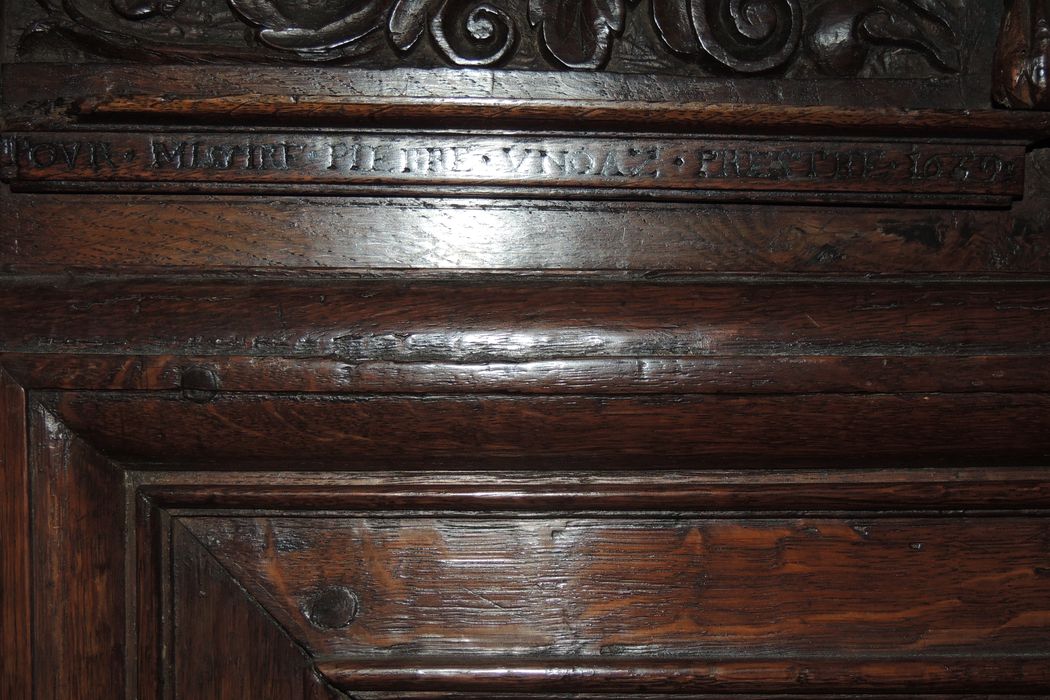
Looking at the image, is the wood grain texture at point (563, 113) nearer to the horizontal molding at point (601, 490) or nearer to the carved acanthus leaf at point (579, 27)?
the carved acanthus leaf at point (579, 27)

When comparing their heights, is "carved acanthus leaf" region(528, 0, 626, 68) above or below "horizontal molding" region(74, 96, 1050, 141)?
above

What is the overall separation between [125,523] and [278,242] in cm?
22

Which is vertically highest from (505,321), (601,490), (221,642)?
(505,321)

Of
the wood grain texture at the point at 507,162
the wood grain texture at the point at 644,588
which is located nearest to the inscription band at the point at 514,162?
the wood grain texture at the point at 507,162

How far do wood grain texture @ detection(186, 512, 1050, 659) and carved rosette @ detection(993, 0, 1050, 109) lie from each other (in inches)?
11.7

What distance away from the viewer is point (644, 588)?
56 centimetres

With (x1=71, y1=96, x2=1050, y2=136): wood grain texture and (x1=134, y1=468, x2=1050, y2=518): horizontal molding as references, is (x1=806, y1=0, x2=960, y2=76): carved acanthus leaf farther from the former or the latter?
(x1=134, y1=468, x2=1050, y2=518): horizontal molding

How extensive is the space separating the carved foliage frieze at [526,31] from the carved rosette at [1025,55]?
3 centimetres

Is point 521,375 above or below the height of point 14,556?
above

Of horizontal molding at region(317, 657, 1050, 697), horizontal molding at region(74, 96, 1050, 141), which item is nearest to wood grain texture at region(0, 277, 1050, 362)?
horizontal molding at region(74, 96, 1050, 141)

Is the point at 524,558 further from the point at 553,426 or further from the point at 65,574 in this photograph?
the point at 65,574

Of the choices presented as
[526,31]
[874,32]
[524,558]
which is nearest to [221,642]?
[524,558]

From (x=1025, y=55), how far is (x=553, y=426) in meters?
0.40

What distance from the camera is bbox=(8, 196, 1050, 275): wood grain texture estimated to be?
21.5 inches
